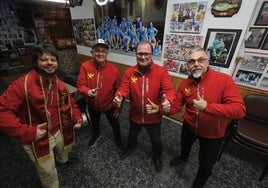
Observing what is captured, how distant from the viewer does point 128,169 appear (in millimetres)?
1705

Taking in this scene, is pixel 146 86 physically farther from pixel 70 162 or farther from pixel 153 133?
pixel 70 162

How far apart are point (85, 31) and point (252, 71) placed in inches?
147

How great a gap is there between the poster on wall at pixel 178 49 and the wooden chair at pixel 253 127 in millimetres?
945

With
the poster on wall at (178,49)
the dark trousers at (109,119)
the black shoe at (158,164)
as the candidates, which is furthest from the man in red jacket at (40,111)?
the poster on wall at (178,49)

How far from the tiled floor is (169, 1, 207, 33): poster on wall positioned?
1.72 m

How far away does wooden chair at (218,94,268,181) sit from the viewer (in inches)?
58.6

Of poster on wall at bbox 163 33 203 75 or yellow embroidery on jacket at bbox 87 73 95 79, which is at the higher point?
poster on wall at bbox 163 33 203 75

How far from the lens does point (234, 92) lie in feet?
3.57

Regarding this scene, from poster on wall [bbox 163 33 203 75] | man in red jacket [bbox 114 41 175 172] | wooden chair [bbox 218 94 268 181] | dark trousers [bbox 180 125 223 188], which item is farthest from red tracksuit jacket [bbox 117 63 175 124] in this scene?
wooden chair [bbox 218 94 268 181]

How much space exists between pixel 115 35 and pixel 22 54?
461 centimetres

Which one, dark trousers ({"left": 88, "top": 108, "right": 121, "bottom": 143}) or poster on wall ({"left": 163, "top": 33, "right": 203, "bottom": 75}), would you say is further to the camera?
poster on wall ({"left": 163, "top": 33, "right": 203, "bottom": 75})

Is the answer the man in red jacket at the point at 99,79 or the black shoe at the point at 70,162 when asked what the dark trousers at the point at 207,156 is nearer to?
the man in red jacket at the point at 99,79

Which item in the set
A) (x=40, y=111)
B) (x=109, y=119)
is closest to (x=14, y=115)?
(x=40, y=111)

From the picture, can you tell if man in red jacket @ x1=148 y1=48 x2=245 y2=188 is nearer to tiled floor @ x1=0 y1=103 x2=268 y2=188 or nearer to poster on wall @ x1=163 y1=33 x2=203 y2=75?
tiled floor @ x1=0 y1=103 x2=268 y2=188
